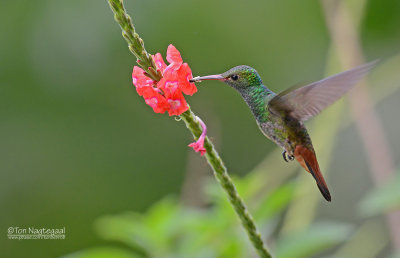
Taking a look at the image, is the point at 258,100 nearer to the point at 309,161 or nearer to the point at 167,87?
the point at 309,161

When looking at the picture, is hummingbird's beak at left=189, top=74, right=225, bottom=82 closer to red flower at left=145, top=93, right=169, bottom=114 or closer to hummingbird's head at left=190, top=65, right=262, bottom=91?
hummingbird's head at left=190, top=65, right=262, bottom=91

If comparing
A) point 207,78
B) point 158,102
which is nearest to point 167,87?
point 158,102

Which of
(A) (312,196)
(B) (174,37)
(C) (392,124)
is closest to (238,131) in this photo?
(B) (174,37)

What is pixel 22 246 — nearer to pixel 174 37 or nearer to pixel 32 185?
pixel 32 185

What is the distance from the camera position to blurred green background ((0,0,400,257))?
5.23m

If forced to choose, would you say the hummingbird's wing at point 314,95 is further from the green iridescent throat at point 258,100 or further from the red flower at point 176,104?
the red flower at point 176,104

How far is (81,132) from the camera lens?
221 inches

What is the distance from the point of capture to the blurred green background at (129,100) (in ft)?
17.2

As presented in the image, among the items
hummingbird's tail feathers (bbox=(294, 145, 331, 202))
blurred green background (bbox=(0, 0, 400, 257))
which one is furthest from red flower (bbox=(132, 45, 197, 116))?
blurred green background (bbox=(0, 0, 400, 257))

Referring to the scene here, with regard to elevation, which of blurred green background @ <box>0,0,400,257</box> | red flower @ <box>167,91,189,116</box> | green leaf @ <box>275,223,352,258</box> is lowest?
green leaf @ <box>275,223,352,258</box>

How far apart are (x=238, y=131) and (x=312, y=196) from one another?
2847 mm

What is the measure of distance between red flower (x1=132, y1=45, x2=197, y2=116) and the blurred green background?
369cm

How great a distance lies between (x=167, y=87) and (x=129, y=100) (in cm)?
443

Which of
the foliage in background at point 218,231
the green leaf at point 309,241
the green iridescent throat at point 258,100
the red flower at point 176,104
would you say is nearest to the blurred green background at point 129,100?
the foliage in background at point 218,231
